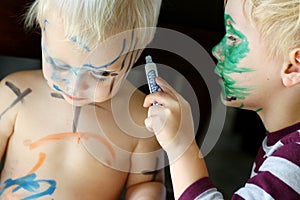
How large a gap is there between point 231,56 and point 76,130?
30 cm

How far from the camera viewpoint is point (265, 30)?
2.43 ft

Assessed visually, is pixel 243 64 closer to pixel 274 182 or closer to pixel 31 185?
pixel 274 182

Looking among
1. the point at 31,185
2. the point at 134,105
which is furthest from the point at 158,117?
the point at 31,185

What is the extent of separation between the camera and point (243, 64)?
0.79 m

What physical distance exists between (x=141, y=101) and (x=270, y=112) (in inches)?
9.1

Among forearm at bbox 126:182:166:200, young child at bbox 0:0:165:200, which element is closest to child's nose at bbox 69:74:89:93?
young child at bbox 0:0:165:200

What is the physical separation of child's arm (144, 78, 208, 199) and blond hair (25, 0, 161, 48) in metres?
0.12

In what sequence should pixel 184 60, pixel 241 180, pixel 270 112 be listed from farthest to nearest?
pixel 241 180 < pixel 184 60 < pixel 270 112

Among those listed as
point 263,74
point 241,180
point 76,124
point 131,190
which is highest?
point 263,74

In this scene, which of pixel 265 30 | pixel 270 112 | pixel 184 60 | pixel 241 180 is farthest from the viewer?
pixel 241 180

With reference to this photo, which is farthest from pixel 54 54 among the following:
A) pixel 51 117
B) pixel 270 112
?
pixel 270 112

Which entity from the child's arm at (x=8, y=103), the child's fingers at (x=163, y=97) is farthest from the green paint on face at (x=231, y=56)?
the child's arm at (x=8, y=103)

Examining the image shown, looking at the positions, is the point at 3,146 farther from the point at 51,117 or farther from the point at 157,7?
the point at 157,7

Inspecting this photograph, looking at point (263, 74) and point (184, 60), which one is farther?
point (184, 60)
